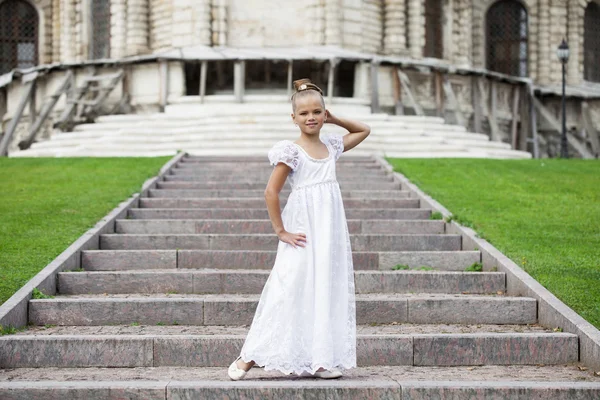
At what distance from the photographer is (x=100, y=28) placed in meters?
33.9

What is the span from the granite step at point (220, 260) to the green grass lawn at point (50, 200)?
50 cm

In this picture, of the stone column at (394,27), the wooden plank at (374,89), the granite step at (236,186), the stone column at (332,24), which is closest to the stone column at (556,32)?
the stone column at (394,27)

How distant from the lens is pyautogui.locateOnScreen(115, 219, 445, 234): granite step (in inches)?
447

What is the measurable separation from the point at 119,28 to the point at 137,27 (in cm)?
89

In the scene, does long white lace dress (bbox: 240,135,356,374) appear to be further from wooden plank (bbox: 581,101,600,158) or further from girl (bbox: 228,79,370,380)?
wooden plank (bbox: 581,101,600,158)

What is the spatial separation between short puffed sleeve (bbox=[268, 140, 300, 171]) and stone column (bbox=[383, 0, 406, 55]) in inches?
1018

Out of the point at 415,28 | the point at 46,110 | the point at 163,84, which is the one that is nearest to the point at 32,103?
the point at 46,110

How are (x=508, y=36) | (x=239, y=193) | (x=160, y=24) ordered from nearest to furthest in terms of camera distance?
(x=239, y=193), (x=160, y=24), (x=508, y=36)

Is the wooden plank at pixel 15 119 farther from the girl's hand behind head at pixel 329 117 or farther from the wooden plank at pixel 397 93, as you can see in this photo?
the girl's hand behind head at pixel 329 117

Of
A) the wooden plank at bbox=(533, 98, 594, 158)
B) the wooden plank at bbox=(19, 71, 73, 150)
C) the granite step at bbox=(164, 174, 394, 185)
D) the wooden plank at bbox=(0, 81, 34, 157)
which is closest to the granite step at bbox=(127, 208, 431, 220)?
the granite step at bbox=(164, 174, 394, 185)

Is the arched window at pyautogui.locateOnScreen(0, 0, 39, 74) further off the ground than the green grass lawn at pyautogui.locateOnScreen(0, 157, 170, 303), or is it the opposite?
the arched window at pyautogui.locateOnScreen(0, 0, 39, 74)

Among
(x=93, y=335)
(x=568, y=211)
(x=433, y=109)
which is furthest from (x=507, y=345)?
(x=433, y=109)

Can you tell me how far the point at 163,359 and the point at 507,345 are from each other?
2.66 m

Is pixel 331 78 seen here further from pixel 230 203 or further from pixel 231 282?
pixel 231 282
